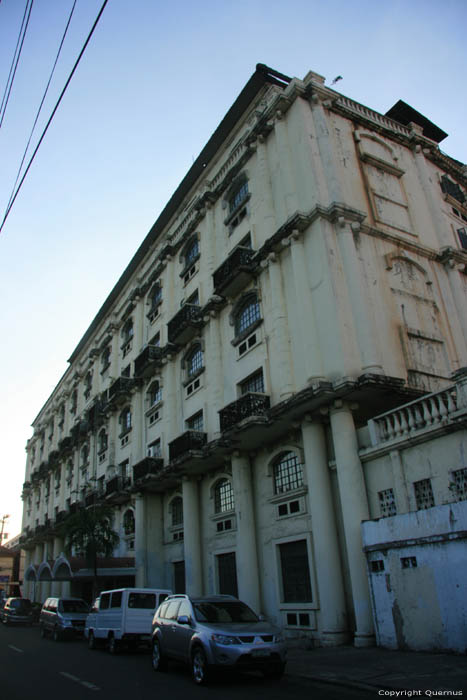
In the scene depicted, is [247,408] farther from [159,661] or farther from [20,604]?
[20,604]

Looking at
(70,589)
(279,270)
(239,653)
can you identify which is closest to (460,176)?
(279,270)

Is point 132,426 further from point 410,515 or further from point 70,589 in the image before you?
point 410,515

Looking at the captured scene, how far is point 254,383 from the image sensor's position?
22141 mm

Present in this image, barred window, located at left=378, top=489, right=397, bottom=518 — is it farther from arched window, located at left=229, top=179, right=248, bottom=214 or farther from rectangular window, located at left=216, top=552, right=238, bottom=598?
arched window, located at left=229, top=179, right=248, bottom=214

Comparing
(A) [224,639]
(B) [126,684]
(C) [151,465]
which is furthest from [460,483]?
(C) [151,465]

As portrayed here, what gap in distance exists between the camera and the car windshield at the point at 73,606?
2423 cm

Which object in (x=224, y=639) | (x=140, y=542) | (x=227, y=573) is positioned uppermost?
(x=140, y=542)

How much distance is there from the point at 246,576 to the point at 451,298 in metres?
13.8

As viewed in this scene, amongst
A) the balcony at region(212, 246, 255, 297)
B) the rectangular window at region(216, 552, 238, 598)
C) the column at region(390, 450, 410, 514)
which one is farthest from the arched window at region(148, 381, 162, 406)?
the column at region(390, 450, 410, 514)

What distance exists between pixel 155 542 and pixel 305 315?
1615cm

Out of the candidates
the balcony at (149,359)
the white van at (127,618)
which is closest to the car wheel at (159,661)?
the white van at (127,618)

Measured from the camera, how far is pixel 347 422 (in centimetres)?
1697

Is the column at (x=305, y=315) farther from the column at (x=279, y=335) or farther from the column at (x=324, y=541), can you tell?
the column at (x=324, y=541)

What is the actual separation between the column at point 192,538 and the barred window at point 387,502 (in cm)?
1106
